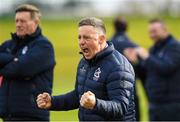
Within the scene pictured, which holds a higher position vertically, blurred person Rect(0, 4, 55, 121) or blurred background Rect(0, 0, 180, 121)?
blurred background Rect(0, 0, 180, 121)

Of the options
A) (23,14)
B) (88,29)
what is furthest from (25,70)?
(88,29)

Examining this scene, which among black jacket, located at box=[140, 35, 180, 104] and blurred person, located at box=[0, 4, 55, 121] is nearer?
blurred person, located at box=[0, 4, 55, 121]

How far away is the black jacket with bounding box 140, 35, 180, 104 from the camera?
11430mm

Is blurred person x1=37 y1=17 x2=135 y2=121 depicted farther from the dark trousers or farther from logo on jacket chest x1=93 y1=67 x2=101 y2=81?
the dark trousers

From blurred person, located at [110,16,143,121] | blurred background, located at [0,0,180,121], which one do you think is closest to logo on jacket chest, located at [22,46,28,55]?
blurred person, located at [110,16,143,121]

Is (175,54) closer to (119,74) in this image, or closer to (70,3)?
(119,74)

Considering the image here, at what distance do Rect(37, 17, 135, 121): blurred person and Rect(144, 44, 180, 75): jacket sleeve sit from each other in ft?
13.9

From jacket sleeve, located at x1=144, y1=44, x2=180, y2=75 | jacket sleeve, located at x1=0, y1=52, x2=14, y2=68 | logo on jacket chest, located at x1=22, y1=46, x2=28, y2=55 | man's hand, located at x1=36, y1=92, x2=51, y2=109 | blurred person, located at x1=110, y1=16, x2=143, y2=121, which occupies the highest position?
blurred person, located at x1=110, y1=16, x2=143, y2=121

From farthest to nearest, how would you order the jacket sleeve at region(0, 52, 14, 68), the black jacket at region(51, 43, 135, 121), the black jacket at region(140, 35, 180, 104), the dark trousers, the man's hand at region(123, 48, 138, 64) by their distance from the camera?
the dark trousers, the black jacket at region(140, 35, 180, 104), the man's hand at region(123, 48, 138, 64), the jacket sleeve at region(0, 52, 14, 68), the black jacket at region(51, 43, 135, 121)

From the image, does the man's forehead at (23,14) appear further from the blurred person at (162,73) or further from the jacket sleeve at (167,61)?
the jacket sleeve at (167,61)

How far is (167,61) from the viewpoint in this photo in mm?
11469

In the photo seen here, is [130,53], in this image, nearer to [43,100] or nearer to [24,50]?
[24,50]

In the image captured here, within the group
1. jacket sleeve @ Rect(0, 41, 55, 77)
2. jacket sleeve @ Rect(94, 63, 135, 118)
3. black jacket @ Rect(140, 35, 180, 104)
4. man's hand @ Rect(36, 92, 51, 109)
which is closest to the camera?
jacket sleeve @ Rect(94, 63, 135, 118)

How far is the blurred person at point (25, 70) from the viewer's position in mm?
8664
